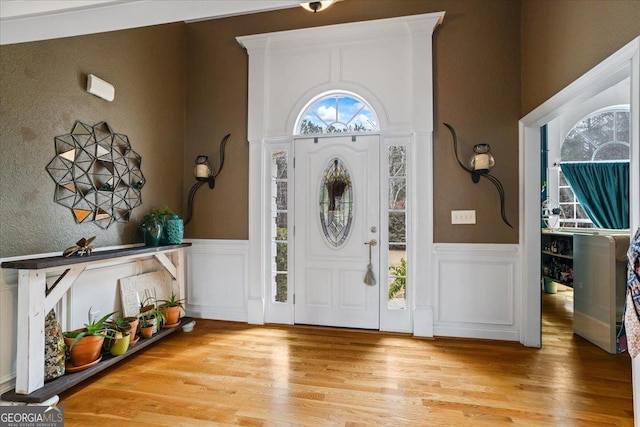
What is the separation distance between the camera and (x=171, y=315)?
3027 mm

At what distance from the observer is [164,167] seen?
11.2ft

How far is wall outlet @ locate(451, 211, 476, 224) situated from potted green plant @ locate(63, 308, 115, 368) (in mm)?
3013

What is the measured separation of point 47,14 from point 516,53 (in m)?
3.49

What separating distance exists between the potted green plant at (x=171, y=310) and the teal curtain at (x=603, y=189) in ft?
18.6

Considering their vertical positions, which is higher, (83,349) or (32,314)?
(32,314)

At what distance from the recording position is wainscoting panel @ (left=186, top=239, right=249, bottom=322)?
3.51m

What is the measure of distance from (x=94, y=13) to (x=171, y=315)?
2.87 metres

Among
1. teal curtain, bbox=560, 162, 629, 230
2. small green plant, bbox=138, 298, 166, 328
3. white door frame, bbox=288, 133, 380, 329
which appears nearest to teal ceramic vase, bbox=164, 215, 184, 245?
small green plant, bbox=138, 298, 166, 328

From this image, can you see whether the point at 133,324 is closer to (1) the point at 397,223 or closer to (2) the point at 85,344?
(2) the point at 85,344

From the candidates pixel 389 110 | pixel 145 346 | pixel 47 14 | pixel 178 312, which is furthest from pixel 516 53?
pixel 145 346

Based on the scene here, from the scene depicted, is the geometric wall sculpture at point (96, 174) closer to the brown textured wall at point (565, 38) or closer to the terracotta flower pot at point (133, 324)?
the terracotta flower pot at point (133, 324)

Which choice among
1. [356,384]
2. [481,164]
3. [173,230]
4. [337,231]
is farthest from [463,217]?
[173,230]

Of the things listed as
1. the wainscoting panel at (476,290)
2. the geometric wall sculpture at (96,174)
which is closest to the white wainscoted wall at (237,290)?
the wainscoting panel at (476,290)

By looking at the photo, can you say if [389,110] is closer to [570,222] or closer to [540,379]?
[540,379]
